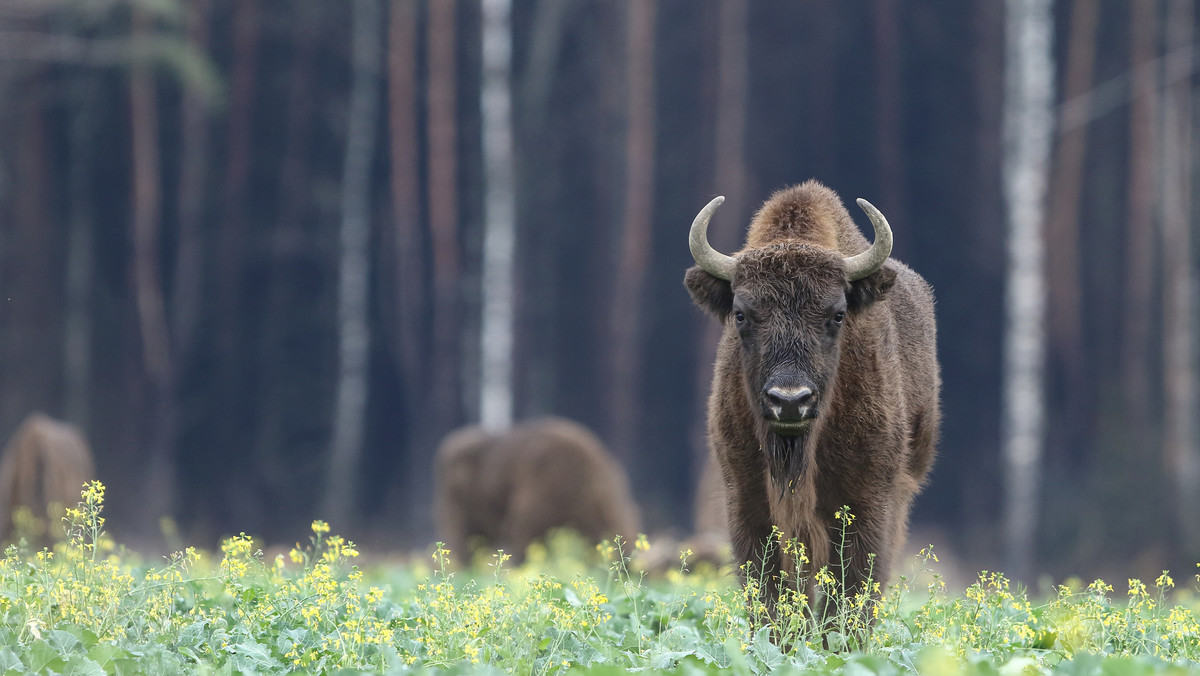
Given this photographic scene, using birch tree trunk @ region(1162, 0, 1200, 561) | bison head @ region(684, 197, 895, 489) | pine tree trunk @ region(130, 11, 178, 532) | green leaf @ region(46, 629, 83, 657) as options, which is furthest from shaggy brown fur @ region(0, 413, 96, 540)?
birch tree trunk @ region(1162, 0, 1200, 561)

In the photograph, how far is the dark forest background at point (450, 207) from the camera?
52.3ft

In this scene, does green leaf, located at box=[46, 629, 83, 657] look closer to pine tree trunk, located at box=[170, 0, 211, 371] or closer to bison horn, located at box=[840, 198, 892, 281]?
bison horn, located at box=[840, 198, 892, 281]

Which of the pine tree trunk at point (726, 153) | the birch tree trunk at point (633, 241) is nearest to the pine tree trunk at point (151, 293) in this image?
the birch tree trunk at point (633, 241)

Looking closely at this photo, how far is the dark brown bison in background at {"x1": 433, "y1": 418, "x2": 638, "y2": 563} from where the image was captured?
Result: 1359cm

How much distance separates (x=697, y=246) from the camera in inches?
209

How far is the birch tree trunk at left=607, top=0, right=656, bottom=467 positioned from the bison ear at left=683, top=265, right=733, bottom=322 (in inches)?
481

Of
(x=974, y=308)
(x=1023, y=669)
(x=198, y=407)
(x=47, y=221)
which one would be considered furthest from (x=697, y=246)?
(x=47, y=221)

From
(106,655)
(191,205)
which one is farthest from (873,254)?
(191,205)

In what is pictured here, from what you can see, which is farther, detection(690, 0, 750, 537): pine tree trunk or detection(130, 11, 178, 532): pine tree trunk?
detection(130, 11, 178, 532): pine tree trunk

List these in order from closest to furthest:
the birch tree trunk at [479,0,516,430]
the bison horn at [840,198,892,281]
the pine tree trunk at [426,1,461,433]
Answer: the bison horn at [840,198,892,281]
the birch tree trunk at [479,0,516,430]
the pine tree trunk at [426,1,461,433]

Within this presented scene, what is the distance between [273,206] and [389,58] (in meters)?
2.92

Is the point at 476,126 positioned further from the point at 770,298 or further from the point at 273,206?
the point at 770,298

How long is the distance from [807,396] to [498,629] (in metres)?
1.50

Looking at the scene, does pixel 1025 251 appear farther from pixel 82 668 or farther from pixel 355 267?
pixel 82 668
